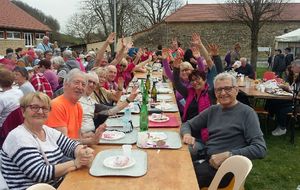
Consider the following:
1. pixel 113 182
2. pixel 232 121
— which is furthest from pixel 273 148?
pixel 113 182

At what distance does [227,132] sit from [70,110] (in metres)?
1.53

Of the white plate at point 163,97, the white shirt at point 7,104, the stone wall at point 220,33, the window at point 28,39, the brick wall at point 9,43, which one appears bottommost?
the white plate at point 163,97

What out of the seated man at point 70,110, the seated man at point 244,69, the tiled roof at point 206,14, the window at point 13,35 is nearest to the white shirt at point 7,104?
the seated man at point 70,110

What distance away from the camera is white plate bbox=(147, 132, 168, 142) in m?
2.81

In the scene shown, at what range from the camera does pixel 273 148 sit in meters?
5.52

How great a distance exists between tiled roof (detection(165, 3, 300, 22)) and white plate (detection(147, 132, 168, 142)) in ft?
90.2

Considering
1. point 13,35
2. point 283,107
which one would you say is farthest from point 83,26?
point 283,107

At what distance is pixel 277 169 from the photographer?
4.63 metres

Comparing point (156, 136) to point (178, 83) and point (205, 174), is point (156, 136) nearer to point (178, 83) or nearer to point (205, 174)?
point (205, 174)

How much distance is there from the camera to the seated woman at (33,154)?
2125mm

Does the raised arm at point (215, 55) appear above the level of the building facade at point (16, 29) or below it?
below

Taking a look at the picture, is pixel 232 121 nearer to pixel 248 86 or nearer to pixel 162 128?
pixel 162 128

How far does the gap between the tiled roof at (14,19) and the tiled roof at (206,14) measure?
12.1m

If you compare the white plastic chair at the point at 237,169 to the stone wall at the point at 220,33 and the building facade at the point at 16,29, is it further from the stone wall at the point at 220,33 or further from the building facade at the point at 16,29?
the stone wall at the point at 220,33
